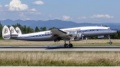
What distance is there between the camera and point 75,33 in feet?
153

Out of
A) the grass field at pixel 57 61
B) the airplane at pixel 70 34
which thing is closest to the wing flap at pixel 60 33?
the airplane at pixel 70 34

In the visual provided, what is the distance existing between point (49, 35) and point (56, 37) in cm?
183

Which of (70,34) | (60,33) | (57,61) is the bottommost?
(57,61)

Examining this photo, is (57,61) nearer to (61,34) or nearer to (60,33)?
(60,33)

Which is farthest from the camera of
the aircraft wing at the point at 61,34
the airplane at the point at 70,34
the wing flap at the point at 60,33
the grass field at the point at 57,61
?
the airplane at the point at 70,34

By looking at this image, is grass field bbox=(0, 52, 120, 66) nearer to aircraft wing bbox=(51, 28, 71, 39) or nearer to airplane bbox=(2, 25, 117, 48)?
airplane bbox=(2, 25, 117, 48)

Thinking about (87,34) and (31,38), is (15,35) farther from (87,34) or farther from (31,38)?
(87,34)

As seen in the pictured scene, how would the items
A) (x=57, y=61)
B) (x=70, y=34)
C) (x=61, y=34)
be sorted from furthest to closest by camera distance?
(x=61, y=34) → (x=70, y=34) → (x=57, y=61)

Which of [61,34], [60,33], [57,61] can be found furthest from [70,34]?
[57,61]

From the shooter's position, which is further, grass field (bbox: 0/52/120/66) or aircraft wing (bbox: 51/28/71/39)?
aircraft wing (bbox: 51/28/71/39)

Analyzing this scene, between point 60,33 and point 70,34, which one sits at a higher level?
point 60,33

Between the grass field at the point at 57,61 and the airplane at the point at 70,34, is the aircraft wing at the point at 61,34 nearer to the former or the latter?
the airplane at the point at 70,34

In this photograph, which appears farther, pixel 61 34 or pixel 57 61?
pixel 61 34

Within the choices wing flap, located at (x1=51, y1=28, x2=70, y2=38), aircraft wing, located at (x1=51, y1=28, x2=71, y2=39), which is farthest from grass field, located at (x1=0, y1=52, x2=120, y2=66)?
aircraft wing, located at (x1=51, y1=28, x2=71, y2=39)
